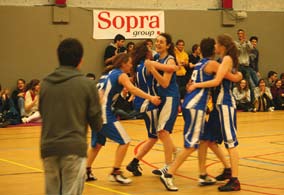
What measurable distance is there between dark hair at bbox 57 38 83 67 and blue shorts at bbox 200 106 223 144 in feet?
11.2

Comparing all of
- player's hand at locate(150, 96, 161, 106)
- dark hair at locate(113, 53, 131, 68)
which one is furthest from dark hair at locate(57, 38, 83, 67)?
dark hair at locate(113, 53, 131, 68)

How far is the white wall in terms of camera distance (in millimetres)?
17625

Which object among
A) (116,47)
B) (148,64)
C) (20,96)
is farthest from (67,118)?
(116,47)

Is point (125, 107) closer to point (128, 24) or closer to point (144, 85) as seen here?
point (128, 24)

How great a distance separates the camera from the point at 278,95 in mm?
19406

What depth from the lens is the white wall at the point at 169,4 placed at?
Result: 694 inches

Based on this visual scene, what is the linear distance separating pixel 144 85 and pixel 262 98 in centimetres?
1087

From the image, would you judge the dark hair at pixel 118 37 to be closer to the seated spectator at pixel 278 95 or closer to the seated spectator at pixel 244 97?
the seated spectator at pixel 244 97

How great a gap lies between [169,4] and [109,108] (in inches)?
476

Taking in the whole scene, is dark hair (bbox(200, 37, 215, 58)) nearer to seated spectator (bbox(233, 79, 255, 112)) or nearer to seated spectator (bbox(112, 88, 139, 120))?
seated spectator (bbox(112, 88, 139, 120))

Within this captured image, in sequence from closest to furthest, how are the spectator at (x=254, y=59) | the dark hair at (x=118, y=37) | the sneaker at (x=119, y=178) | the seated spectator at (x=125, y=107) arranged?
the sneaker at (x=119, y=178)
the seated spectator at (x=125, y=107)
the dark hair at (x=118, y=37)
the spectator at (x=254, y=59)

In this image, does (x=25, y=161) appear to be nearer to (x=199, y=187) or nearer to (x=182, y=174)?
(x=182, y=174)

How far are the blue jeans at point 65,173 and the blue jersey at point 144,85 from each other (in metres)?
3.63

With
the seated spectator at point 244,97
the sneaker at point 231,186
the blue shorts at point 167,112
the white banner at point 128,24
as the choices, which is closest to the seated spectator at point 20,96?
the white banner at point 128,24
